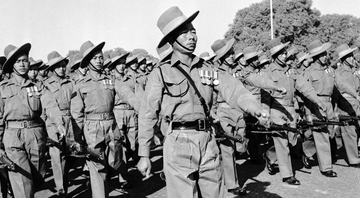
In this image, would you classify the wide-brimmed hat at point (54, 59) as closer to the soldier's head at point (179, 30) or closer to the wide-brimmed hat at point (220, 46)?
the wide-brimmed hat at point (220, 46)

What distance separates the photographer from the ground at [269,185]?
6.82 meters

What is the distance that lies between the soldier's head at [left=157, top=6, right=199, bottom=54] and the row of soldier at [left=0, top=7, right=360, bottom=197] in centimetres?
1

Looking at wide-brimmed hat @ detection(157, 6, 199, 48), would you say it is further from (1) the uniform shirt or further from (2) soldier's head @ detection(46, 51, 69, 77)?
(2) soldier's head @ detection(46, 51, 69, 77)

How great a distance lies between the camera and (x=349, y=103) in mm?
8852

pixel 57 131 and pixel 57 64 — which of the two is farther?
pixel 57 64

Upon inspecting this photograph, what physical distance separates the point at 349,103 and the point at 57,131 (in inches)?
248

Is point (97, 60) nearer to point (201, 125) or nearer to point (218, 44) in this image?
point (218, 44)

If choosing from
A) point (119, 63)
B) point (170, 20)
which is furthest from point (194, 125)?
point (119, 63)

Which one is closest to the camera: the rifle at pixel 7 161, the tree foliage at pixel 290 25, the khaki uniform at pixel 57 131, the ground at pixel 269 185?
the rifle at pixel 7 161

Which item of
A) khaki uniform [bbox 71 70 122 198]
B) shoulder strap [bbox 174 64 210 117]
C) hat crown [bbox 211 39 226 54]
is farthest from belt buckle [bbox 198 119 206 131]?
hat crown [bbox 211 39 226 54]

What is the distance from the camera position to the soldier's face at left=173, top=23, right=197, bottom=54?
404 centimetres

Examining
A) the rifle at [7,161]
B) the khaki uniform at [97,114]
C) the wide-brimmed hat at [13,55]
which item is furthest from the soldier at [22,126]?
the khaki uniform at [97,114]

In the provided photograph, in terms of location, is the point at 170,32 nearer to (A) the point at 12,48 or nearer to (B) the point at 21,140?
(B) the point at 21,140

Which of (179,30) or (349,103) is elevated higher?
(179,30)
